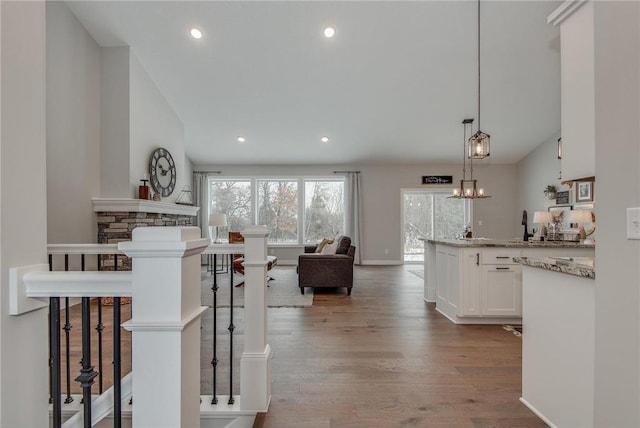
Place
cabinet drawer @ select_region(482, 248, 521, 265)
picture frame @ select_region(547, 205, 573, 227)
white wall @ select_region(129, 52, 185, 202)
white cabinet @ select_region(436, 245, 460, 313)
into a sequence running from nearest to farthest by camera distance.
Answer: cabinet drawer @ select_region(482, 248, 521, 265) < white cabinet @ select_region(436, 245, 460, 313) < white wall @ select_region(129, 52, 185, 202) < picture frame @ select_region(547, 205, 573, 227)

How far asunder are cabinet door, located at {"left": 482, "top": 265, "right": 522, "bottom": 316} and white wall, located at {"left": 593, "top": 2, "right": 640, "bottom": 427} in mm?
2246

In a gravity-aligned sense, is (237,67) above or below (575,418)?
above

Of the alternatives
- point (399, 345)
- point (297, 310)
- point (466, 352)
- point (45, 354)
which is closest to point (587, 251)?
point (466, 352)

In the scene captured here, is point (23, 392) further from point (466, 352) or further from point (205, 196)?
point (205, 196)

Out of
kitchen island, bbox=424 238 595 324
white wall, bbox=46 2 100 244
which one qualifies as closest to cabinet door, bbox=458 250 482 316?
kitchen island, bbox=424 238 595 324

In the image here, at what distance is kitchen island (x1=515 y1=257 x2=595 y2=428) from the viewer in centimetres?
167

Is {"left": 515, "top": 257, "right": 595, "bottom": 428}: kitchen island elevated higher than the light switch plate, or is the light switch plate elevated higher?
the light switch plate

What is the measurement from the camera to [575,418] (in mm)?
1741

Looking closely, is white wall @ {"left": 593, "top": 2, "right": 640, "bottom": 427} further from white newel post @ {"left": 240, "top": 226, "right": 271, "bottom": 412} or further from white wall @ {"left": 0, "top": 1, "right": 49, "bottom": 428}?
white wall @ {"left": 0, "top": 1, "right": 49, "bottom": 428}

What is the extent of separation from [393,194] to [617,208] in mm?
7509

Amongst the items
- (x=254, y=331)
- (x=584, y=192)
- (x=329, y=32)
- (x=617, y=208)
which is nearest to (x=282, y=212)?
(x=329, y=32)

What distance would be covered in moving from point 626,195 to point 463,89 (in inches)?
193

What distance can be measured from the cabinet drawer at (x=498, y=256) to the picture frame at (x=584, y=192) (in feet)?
13.5

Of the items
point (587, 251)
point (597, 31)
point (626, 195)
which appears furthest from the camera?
point (587, 251)
